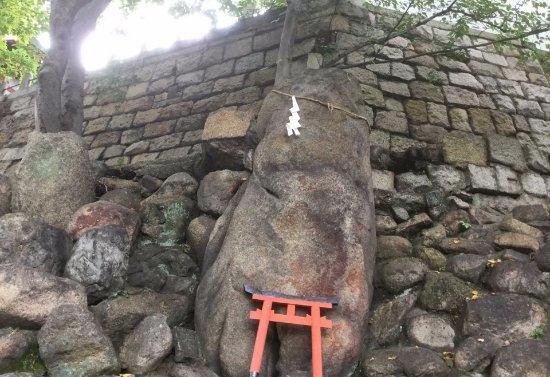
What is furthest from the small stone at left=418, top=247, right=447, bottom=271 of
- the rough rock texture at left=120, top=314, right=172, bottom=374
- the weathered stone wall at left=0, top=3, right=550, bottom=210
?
the rough rock texture at left=120, top=314, right=172, bottom=374

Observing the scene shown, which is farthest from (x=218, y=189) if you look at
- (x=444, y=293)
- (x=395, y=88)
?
(x=395, y=88)

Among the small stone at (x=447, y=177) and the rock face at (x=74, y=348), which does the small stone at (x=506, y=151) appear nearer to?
the small stone at (x=447, y=177)

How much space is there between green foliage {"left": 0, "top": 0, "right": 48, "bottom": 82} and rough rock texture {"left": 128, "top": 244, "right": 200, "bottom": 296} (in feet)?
20.6

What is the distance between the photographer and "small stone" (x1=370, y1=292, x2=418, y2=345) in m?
3.07

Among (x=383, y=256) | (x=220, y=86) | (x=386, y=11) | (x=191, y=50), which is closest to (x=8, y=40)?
(x=191, y=50)

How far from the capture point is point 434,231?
13.1 feet

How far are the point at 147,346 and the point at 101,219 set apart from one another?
1.26 m

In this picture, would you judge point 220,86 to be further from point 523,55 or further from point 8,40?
point 8,40

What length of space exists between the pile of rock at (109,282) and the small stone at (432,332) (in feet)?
4.54

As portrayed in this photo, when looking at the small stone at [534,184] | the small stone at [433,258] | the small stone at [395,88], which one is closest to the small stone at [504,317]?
the small stone at [433,258]

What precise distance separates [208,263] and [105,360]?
989mm

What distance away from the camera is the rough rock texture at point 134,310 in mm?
2986

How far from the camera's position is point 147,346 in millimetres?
2771

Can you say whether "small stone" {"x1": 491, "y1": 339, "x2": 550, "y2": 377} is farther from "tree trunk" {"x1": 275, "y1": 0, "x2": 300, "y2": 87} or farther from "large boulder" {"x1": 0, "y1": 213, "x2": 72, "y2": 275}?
"tree trunk" {"x1": 275, "y1": 0, "x2": 300, "y2": 87}
